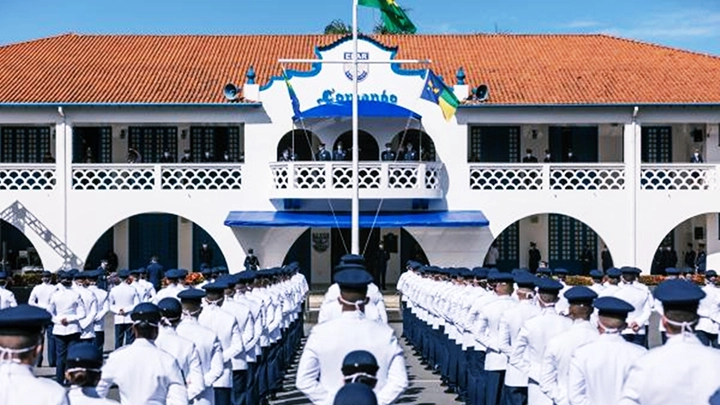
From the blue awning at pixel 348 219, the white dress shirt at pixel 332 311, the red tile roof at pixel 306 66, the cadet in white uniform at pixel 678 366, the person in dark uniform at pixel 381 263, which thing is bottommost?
the person in dark uniform at pixel 381 263

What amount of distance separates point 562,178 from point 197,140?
11466 millimetres

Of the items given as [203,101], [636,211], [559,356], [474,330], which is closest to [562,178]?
[636,211]

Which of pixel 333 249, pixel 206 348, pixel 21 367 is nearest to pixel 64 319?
pixel 206 348

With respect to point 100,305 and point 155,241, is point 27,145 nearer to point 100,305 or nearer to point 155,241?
point 155,241

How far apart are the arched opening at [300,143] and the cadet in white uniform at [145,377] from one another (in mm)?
25656

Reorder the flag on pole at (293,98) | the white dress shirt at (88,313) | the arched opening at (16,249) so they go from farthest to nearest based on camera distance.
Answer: the arched opening at (16,249)
the flag on pole at (293,98)
the white dress shirt at (88,313)

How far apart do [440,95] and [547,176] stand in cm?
468

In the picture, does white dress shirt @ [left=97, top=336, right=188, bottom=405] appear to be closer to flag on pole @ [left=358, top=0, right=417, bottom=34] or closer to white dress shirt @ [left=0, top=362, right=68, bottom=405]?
white dress shirt @ [left=0, top=362, right=68, bottom=405]

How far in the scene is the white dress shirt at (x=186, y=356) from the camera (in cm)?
868

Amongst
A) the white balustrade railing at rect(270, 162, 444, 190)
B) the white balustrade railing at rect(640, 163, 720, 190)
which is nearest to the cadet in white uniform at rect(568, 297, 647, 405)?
the white balustrade railing at rect(270, 162, 444, 190)

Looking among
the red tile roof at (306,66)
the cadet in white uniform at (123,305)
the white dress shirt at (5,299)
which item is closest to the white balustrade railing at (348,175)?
the red tile roof at (306,66)

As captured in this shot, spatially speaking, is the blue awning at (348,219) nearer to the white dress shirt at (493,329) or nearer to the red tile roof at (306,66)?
the red tile roof at (306,66)

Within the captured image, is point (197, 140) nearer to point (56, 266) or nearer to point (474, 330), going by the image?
point (56, 266)

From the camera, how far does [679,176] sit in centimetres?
3316
